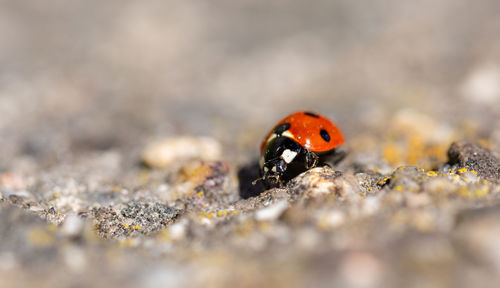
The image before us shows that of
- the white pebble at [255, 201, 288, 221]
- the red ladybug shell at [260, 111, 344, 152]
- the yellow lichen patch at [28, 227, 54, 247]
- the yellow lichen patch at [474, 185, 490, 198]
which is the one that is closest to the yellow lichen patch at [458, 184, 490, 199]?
the yellow lichen patch at [474, 185, 490, 198]

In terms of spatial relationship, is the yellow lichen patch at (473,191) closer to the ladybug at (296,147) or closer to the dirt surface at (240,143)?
the dirt surface at (240,143)

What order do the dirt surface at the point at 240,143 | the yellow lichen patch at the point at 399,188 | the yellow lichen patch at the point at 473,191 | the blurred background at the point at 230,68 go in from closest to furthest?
the dirt surface at the point at 240,143, the yellow lichen patch at the point at 473,191, the yellow lichen patch at the point at 399,188, the blurred background at the point at 230,68

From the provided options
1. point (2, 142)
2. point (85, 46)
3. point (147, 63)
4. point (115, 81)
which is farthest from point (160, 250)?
point (85, 46)

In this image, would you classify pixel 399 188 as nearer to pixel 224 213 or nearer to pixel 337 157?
pixel 224 213

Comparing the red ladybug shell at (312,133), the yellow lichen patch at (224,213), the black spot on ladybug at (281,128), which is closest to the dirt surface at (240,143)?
the yellow lichen patch at (224,213)

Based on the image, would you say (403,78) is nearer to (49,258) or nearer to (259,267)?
(259,267)

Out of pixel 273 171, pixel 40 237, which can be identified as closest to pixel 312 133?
Answer: pixel 273 171
